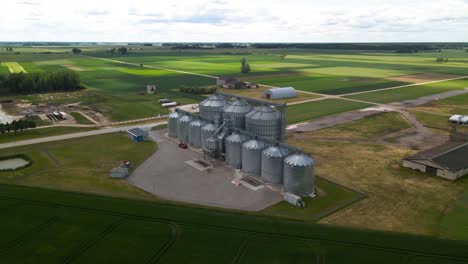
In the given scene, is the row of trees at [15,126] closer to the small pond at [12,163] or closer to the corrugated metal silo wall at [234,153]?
the small pond at [12,163]

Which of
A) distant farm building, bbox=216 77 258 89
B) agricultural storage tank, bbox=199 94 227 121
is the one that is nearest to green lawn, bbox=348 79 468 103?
distant farm building, bbox=216 77 258 89

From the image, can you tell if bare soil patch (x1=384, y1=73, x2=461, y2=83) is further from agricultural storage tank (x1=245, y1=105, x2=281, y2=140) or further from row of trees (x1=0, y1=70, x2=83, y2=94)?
row of trees (x1=0, y1=70, x2=83, y2=94)

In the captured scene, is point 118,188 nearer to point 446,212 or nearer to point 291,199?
point 291,199

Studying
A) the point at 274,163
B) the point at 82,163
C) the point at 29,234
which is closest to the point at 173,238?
the point at 29,234

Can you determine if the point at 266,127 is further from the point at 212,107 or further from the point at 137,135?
the point at 137,135

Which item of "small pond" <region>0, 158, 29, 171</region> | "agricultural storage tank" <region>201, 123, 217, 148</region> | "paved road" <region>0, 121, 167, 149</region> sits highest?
"agricultural storage tank" <region>201, 123, 217, 148</region>

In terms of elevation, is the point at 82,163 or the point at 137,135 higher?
the point at 137,135

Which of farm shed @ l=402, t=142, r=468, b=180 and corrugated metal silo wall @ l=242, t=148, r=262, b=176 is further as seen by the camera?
corrugated metal silo wall @ l=242, t=148, r=262, b=176
